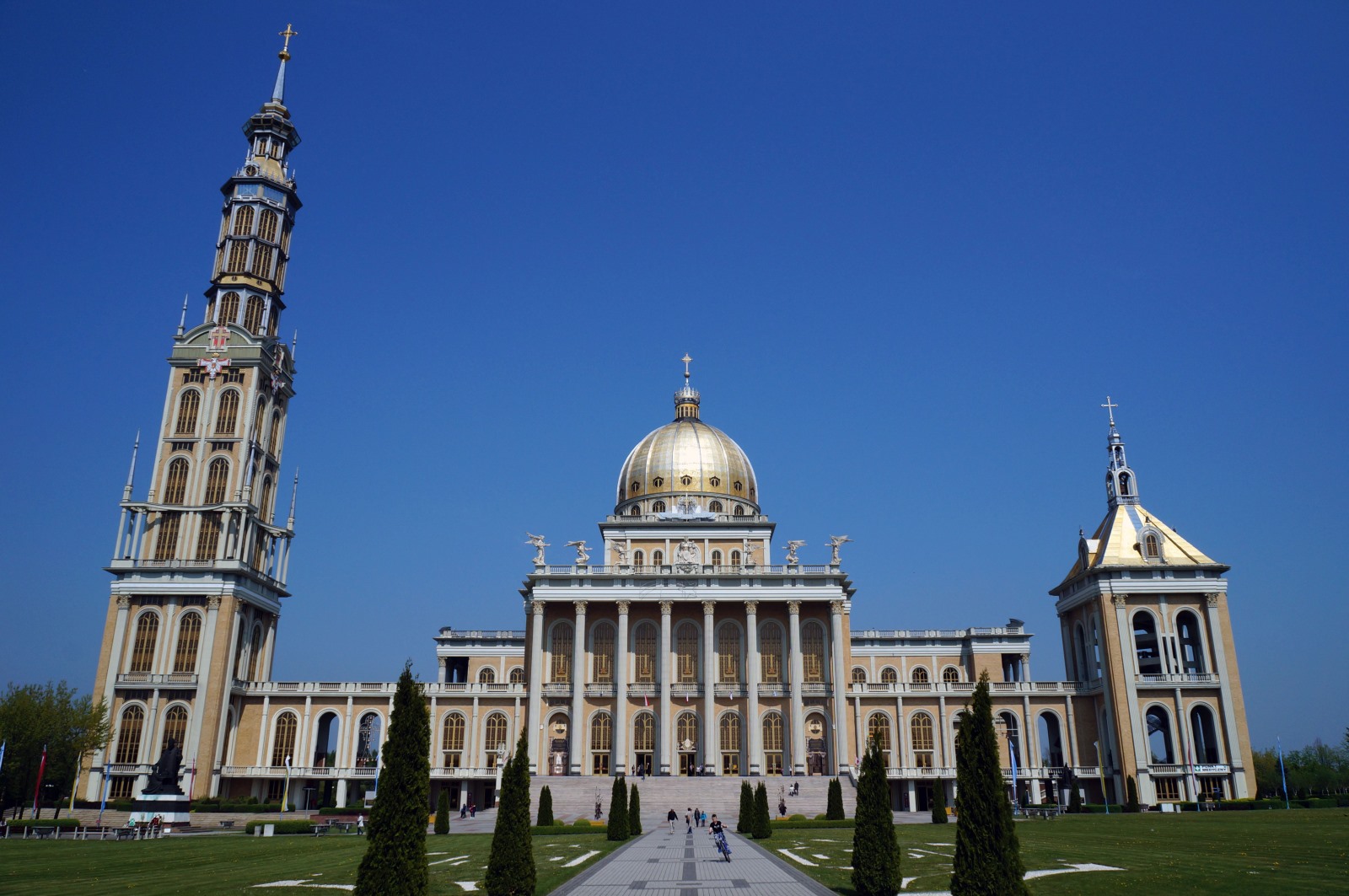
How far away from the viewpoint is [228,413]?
235 feet

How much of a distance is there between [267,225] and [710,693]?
165ft

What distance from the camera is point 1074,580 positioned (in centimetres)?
7238

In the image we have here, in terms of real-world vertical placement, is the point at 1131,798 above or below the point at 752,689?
below

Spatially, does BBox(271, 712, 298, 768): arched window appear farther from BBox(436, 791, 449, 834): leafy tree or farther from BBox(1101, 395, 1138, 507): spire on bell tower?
BBox(1101, 395, 1138, 507): spire on bell tower

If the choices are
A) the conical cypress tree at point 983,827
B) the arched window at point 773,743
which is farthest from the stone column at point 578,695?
the conical cypress tree at point 983,827

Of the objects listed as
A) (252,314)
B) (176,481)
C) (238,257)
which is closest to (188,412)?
(176,481)

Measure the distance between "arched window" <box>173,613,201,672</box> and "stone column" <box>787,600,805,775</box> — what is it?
4005cm

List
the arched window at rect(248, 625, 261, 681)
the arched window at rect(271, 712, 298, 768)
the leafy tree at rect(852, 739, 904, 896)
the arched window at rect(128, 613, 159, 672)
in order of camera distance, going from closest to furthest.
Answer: the leafy tree at rect(852, 739, 904, 896) → the arched window at rect(128, 613, 159, 672) → the arched window at rect(271, 712, 298, 768) → the arched window at rect(248, 625, 261, 681)

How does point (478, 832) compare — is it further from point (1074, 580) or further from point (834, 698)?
point (1074, 580)

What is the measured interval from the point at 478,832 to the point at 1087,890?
29254mm

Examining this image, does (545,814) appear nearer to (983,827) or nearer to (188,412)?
(983,827)

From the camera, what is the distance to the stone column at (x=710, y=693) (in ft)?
220

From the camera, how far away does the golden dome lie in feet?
273

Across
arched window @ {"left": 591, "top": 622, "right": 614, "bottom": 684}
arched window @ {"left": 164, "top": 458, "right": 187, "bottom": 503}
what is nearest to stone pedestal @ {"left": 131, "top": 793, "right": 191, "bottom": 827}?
arched window @ {"left": 164, "top": 458, "right": 187, "bottom": 503}
